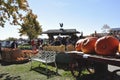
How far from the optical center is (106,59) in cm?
639

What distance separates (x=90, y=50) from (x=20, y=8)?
519 inches

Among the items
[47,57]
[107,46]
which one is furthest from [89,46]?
[47,57]

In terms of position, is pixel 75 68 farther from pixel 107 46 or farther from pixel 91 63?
pixel 107 46

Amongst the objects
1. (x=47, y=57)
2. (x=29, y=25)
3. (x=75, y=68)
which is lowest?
(x=75, y=68)

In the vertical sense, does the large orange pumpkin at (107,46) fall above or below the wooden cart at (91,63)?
above

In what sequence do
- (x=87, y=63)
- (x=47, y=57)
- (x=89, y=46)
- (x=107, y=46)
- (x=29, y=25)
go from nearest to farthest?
(x=107, y=46)
(x=89, y=46)
(x=87, y=63)
(x=47, y=57)
(x=29, y=25)

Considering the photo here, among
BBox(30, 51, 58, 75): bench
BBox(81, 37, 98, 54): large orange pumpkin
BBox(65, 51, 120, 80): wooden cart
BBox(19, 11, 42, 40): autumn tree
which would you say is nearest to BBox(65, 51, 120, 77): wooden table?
BBox(65, 51, 120, 80): wooden cart

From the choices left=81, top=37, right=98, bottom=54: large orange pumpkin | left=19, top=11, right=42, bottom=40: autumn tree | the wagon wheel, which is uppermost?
left=19, top=11, right=42, bottom=40: autumn tree

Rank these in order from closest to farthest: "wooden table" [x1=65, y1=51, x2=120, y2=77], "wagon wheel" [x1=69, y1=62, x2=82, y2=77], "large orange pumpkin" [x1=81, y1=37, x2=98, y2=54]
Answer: "wooden table" [x1=65, y1=51, x2=120, y2=77] → "large orange pumpkin" [x1=81, y1=37, x2=98, y2=54] → "wagon wheel" [x1=69, y1=62, x2=82, y2=77]

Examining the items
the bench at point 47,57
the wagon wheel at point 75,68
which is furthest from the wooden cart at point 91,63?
the bench at point 47,57

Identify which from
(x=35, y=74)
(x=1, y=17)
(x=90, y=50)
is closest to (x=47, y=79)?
(x=35, y=74)

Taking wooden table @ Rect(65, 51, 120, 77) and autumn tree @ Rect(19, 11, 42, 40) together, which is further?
autumn tree @ Rect(19, 11, 42, 40)

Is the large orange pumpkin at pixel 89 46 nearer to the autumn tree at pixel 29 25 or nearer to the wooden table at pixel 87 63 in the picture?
the wooden table at pixel 87 63

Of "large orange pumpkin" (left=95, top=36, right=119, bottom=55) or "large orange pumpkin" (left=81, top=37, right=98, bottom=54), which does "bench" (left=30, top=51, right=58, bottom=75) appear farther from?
"large orange pumpkin" (left=95, top=36, right=119, bottom=55)
